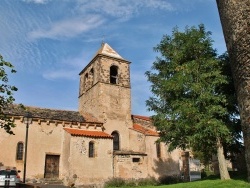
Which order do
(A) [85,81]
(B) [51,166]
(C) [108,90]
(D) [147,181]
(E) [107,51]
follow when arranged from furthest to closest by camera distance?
(A) [85,81] < (E) [107,51] < (C) [108,90] < (D) [147,181] < (B) [51,166]

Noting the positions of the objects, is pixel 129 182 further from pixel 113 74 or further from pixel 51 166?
pixel 113 74

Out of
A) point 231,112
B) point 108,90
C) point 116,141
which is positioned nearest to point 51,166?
point 116,141

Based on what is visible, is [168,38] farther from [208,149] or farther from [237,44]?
[237,44]

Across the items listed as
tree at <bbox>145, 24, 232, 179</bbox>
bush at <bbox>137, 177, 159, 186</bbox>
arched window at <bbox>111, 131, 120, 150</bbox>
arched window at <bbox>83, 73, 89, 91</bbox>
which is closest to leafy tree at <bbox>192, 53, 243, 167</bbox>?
tree at <bbox>145, 24, 232, 179</bbox>

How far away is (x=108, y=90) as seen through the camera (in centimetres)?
3048

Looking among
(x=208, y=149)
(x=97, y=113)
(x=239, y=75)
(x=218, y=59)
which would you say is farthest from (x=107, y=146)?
(x=239, y=75)

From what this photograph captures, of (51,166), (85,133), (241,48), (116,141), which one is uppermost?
(85,133)

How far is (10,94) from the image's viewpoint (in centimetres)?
1223

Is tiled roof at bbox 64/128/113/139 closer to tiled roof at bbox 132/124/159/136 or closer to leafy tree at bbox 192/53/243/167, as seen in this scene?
tiled roof at bbox 132/124/159/136

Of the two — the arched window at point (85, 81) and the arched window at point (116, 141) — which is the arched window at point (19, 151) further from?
the arched window at point (85, 81)

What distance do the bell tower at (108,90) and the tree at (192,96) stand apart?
30.7 ft

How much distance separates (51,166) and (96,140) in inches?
191

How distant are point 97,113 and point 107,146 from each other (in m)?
4.94

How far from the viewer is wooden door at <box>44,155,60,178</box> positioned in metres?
24.5
